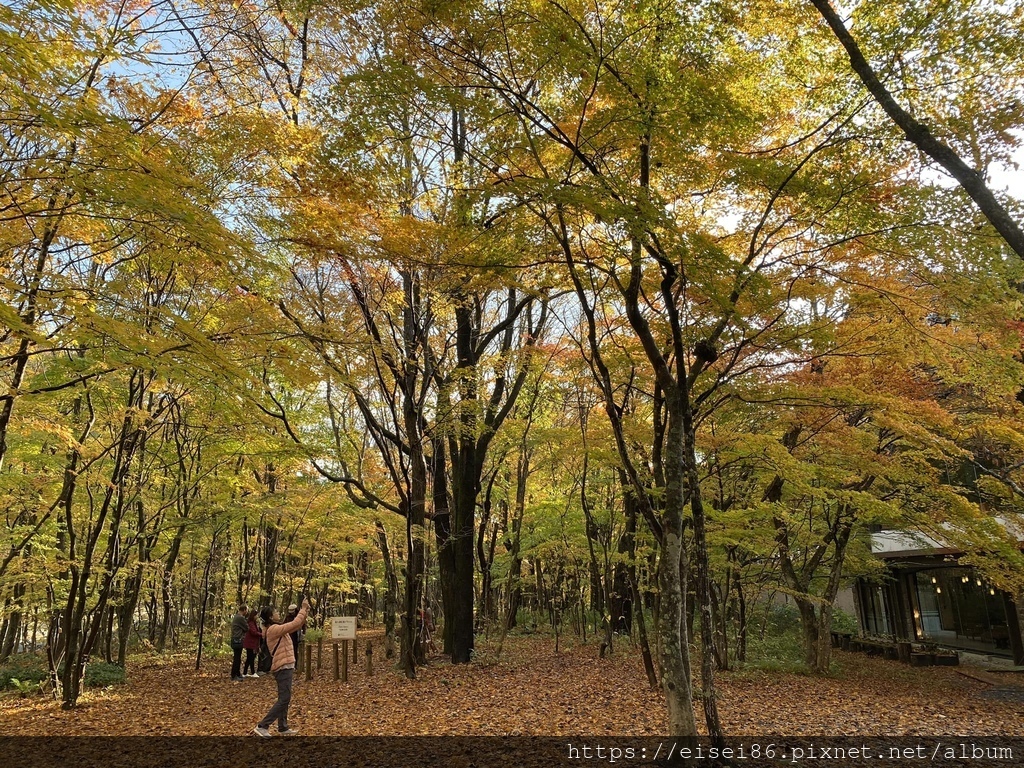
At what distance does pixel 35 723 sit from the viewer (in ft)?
26.5

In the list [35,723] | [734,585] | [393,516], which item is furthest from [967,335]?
[35,723]

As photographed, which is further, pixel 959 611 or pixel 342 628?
pixel 959 611

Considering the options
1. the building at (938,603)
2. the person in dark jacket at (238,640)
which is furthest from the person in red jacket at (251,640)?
the building at (938,603)

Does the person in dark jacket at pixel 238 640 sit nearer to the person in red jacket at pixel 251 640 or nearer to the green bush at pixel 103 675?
the person in red jacket at pixel 251 640

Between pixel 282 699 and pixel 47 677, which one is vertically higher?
pixel 282 699

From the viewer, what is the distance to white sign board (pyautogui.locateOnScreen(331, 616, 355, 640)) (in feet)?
36.4

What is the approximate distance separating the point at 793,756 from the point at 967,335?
7424 mm

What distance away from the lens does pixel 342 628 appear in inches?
444

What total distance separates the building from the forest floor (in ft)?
10.3

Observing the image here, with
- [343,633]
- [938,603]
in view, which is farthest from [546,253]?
[938,603]

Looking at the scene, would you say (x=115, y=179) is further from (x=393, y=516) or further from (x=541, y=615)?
(x=541, y=615)

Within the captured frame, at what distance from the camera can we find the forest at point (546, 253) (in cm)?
501

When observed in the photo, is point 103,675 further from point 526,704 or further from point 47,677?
point 526,704

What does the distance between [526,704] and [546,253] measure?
627 cm
